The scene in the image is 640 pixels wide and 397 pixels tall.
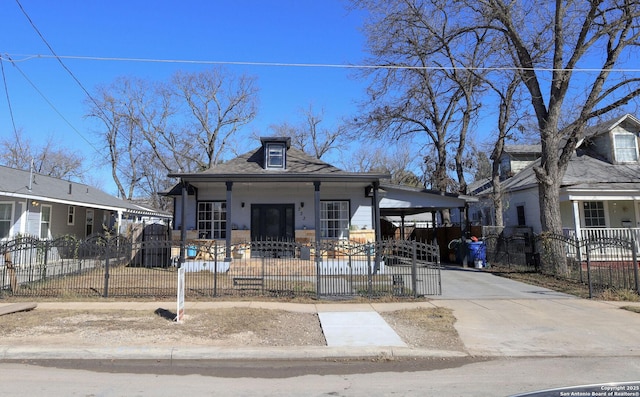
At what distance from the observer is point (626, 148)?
2216 cm

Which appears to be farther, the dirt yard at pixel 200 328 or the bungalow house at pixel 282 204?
the bungalow house at pixel 282 204

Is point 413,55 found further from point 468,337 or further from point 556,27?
point 468,337

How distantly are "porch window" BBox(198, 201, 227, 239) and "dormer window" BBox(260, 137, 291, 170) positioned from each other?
2.84 meters

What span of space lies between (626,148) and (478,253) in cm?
1143

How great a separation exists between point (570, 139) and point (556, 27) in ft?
13.9

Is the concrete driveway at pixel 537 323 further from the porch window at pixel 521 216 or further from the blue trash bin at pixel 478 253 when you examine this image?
the porch window at pixel 521 216

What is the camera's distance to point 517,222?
77.6 ft

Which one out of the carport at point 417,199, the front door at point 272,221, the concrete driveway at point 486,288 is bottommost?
the concrete driveway at point 486,288

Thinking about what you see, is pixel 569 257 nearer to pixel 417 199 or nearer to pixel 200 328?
pixel 417 199

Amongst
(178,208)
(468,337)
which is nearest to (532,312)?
(468,337)

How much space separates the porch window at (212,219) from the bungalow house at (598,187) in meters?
15.5

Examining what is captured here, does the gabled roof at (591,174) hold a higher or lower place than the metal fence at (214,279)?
higher

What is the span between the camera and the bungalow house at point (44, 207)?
16.7 m

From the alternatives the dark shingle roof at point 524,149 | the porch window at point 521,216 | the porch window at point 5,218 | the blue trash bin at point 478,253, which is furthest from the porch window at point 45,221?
the dark shingle roof at point 524,149
